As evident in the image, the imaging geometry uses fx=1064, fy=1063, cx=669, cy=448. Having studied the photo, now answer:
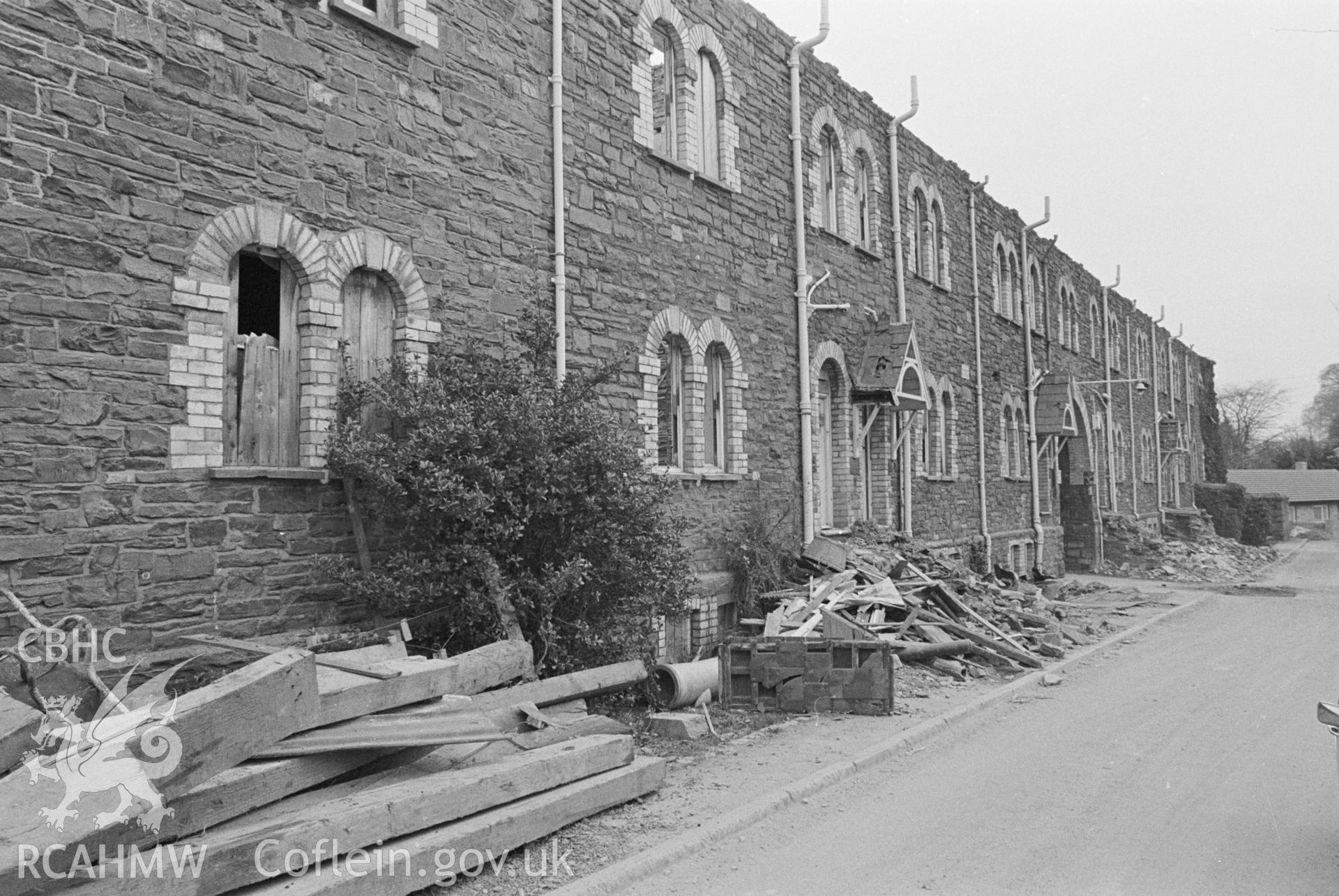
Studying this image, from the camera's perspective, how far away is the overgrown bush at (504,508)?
26.1 feet

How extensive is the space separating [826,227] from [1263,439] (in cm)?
8749

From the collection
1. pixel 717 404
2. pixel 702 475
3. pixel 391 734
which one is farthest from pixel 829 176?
pixel 391 734

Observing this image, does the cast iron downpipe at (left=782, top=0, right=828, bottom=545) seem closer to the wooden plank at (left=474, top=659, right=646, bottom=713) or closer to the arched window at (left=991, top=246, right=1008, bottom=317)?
the wooden plank at (left=474, top=659, right=646, bottom=713)

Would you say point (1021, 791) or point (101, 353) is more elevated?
point (101, 353)

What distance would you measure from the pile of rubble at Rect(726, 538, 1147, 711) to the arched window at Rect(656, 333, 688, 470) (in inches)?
83.8

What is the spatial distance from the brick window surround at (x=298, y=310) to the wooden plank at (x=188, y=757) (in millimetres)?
2688

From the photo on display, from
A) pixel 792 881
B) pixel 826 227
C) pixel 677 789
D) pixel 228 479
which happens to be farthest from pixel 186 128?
pixel 826 227

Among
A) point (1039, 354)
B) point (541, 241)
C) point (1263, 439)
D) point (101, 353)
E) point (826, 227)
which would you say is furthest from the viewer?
point (1263, 439)

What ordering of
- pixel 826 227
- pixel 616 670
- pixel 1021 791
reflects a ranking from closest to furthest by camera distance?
pixel 1021 791
pixel 616 670
pixel 826 227

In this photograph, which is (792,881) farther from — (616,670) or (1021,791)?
(616,670)

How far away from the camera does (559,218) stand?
10492mm

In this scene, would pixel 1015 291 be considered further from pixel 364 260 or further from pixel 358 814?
pixel 358 814

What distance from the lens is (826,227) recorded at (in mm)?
16562

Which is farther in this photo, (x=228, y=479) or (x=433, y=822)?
(x=228, y=479)
